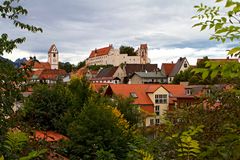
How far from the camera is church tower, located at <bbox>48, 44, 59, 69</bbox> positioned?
18438cm

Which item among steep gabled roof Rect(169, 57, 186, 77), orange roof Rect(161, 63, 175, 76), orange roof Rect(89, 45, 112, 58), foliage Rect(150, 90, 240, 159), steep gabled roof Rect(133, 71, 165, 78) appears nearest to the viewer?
foliage Rect(150, 90, 240, 159)

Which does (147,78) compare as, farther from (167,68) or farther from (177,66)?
(177,66)

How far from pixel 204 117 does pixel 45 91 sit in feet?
71.7

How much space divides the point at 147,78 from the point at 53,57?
284ft

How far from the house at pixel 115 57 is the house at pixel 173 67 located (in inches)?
1875

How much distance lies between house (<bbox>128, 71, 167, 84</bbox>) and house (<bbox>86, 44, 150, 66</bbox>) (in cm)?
4799

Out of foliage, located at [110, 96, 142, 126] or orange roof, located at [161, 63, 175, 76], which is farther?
orange roof, located at [161, 63, 175, 76]

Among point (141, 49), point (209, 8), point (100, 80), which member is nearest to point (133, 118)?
point (209, 8)

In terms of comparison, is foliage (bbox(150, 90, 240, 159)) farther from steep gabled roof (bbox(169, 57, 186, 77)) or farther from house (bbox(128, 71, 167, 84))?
steep gabled roof (bbox(169, 57, 186, 77))

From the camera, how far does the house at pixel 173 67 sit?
10894cm

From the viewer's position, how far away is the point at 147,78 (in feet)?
356

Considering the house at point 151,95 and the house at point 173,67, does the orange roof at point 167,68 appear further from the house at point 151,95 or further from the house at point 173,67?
the house at point 151,95

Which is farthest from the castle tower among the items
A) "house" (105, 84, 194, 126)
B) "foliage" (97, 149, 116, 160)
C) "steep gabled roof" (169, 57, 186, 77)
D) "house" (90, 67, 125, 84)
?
"foliage" (97, 149, 116, 160)

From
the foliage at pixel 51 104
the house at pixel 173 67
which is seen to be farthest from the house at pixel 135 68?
the foliage at pixel 51 104
